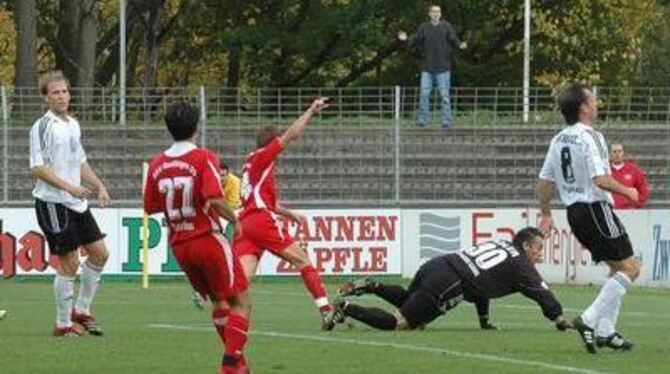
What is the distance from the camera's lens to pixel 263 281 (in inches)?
1246

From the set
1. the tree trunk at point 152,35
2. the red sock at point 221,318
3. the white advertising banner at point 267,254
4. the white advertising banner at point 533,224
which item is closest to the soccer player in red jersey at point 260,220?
the red sock at point 221,318

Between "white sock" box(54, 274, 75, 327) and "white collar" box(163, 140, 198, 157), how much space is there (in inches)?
164

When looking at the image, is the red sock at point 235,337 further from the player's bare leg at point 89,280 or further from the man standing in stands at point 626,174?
the man standing in stands at point 626,174

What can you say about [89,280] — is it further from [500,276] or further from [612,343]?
[612,343]

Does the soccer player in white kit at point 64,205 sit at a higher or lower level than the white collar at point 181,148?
lower

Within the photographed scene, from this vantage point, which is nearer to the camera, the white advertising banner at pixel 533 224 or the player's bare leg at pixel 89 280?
the player's bare leg at pixel 89 280

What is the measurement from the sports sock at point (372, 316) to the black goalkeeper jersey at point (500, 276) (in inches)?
27.3

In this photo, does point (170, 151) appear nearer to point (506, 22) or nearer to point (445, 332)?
point (445, 332)

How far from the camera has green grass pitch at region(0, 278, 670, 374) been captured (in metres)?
14.7

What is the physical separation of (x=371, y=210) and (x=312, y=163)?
3.42m

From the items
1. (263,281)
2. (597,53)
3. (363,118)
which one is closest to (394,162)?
(363,118)

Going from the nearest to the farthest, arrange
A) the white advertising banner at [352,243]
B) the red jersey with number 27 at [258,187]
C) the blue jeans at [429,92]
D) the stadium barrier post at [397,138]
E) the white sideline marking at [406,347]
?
1. the white sideline marking at [406,347]
2. the red jersey with number 27 at [258,187]
3. the white advertising banner at [352,243]
4. the stadium barrier post at [397,138]
5. the blue jeans at [429,92]

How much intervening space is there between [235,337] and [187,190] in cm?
107

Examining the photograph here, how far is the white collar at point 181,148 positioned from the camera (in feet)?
45.2
